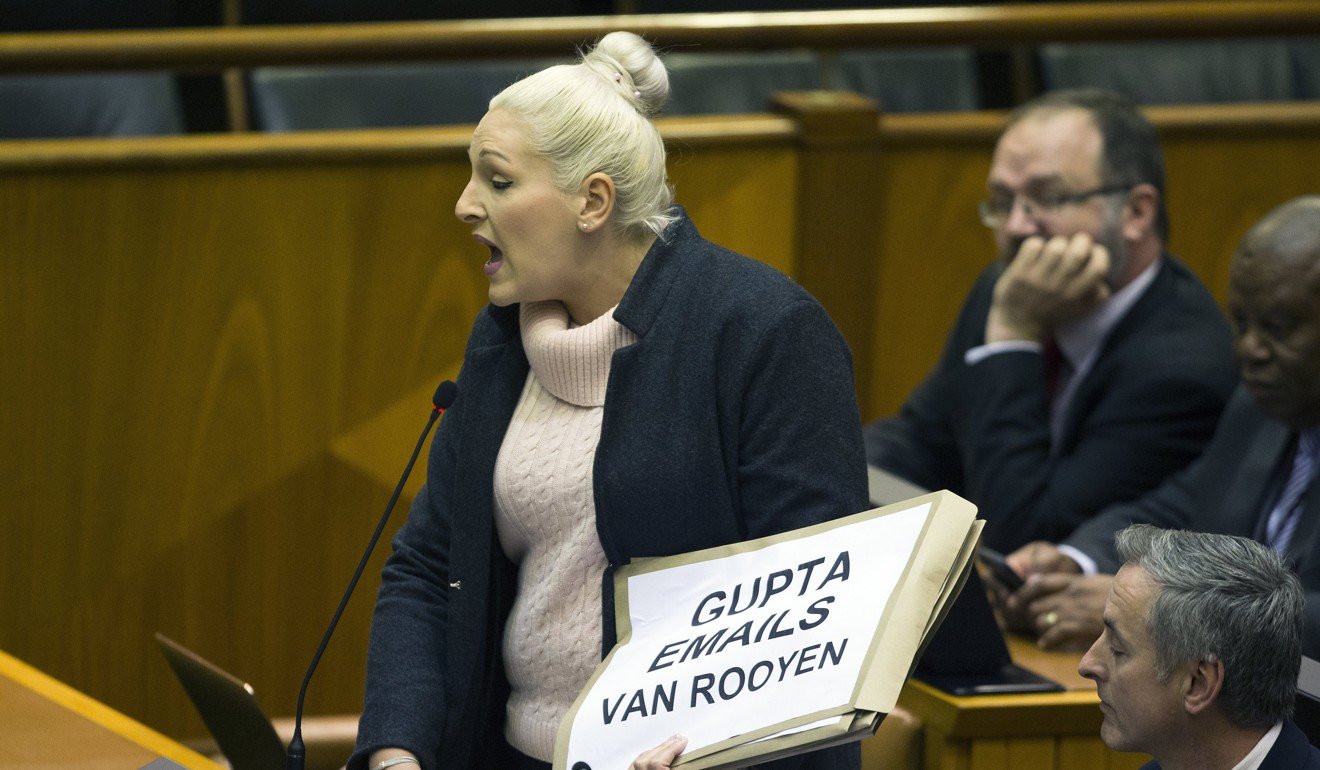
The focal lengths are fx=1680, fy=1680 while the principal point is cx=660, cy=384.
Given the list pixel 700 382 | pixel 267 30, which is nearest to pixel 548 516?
pixel 700 382

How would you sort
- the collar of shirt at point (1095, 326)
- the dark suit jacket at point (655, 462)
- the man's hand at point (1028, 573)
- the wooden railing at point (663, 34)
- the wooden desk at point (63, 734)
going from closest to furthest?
the dark suit jacket at point (655, 462), the wooden desk at point (63, 734), the man's hand at point (1028, 573), the collar of shirt at point (1095, 326), the wooden railing at point (663, 34)

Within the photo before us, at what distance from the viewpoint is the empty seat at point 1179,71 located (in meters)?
3.43

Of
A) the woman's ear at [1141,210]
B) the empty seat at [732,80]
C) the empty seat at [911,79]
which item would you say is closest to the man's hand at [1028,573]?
the woman's ear at [1141,210]

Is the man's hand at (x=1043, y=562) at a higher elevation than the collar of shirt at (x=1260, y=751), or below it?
below

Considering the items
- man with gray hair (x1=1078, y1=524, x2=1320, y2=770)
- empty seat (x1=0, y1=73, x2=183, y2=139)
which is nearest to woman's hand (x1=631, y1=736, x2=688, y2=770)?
man with gray hair (x1=1078, y1=524, x2=1320, y2=770)

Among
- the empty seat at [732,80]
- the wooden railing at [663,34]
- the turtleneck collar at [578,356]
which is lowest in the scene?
the turtleneck collar at [578,356]

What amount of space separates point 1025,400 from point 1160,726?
1.01 m

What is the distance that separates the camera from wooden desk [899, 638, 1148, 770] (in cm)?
178

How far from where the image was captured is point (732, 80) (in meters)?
3.35

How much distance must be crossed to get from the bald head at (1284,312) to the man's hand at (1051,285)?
31 cm

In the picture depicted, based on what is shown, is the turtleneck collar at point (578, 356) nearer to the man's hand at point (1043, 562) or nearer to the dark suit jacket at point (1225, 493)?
the man's hand at point (1043, 562)

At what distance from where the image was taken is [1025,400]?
2.38m

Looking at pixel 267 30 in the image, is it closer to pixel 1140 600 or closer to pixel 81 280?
pixel 81 280

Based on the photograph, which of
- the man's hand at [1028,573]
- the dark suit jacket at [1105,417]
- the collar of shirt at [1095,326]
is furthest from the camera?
the collar of shirt at [1095,326]
